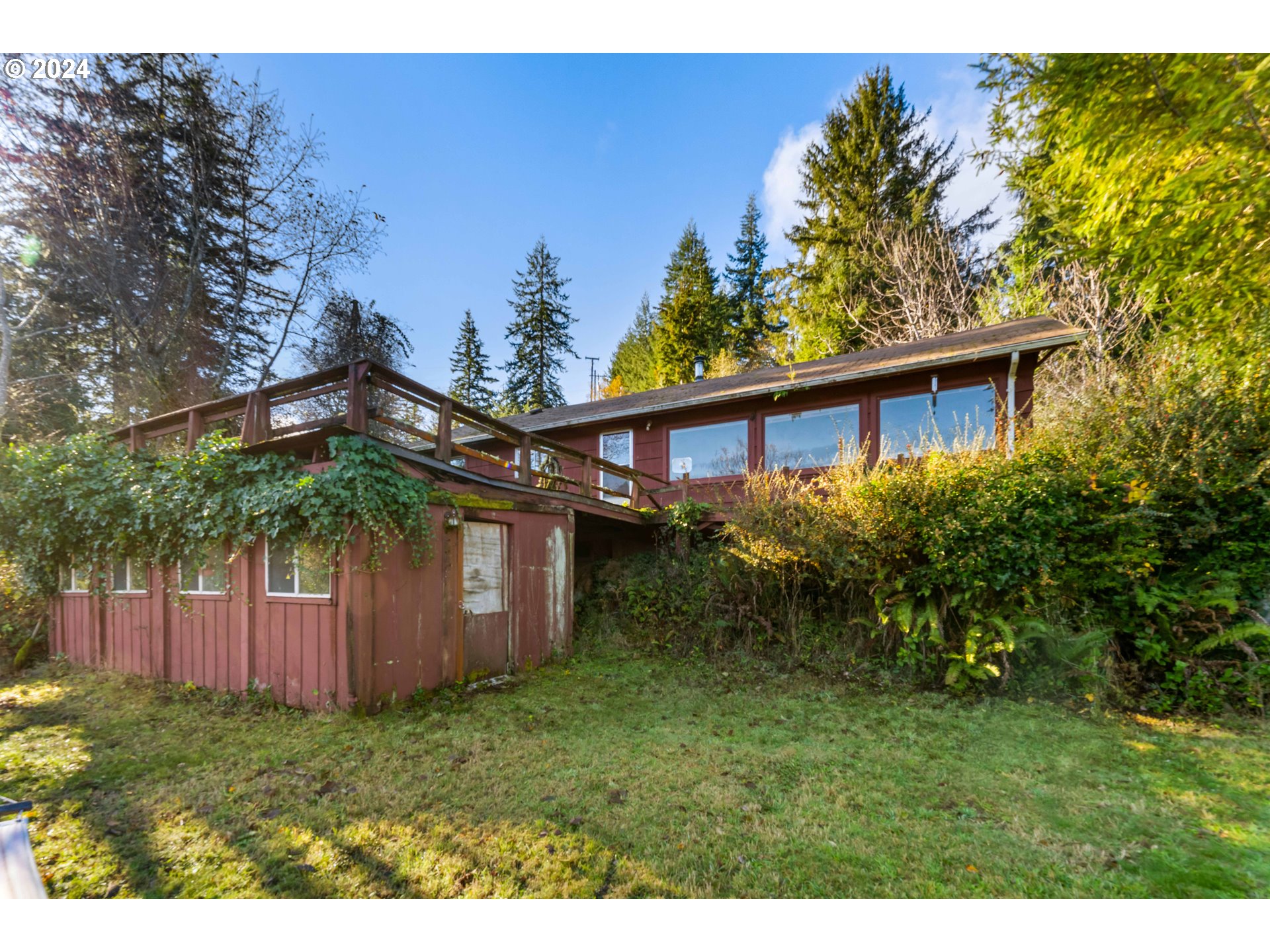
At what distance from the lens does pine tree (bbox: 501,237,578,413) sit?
28.6 metres

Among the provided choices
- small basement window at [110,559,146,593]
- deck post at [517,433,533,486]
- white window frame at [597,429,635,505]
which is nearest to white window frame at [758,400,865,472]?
white window frame at [597,429,635,505]

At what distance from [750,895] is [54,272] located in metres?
16.2

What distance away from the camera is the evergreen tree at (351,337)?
14883mm

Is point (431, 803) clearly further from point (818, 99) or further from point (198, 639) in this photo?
point (818, 99)

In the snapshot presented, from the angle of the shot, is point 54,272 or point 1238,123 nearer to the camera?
point 1238,123

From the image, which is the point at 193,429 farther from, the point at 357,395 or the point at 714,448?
the point at 714,448

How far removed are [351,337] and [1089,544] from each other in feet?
60.0

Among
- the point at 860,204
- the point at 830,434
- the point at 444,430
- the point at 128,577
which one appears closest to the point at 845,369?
the point at 830,434

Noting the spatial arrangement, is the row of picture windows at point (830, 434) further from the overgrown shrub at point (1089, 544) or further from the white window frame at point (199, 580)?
the white window frame at point (199, 580)

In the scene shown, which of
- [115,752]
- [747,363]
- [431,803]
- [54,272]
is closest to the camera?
[431,803]

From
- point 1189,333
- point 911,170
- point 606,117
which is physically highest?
point 911,170

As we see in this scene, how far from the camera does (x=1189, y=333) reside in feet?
15.7

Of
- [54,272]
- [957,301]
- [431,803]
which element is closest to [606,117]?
[431,803]

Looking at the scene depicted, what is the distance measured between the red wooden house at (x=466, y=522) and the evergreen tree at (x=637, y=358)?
620 inches
